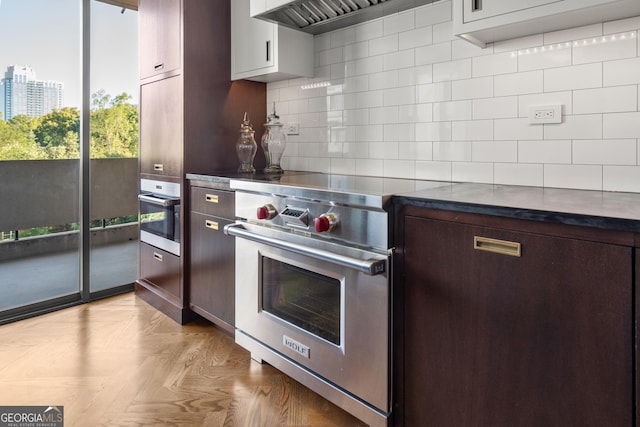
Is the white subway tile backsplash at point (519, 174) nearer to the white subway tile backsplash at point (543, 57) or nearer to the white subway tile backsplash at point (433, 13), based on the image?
the white subway tile backsplash at point (543, 57)

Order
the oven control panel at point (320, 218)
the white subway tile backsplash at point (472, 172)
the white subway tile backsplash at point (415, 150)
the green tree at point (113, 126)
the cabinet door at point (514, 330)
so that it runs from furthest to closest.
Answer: the green tree at point (113, 126) → the white subway tile backsplash at point (415, 150) → the white subway tile backsplash at point (472, 172) → the oven control panel at point (320, 218) → the cabinet door at point (514, 330)

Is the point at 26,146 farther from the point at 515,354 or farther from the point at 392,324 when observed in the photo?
the point at 515,354

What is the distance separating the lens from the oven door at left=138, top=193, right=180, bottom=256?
2.79m

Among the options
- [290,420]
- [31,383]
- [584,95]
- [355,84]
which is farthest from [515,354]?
[31,383]

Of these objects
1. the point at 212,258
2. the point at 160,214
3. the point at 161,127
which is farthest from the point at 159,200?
the point at 212,258

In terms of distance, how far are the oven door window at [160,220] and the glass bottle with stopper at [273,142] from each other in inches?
25.9

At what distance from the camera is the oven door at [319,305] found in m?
1.58

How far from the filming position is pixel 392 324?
1553 mm

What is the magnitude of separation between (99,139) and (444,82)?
8.21ft

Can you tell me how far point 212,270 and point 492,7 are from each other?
190 centimetres

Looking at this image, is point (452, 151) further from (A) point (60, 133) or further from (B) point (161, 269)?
(A) point (60, 133)

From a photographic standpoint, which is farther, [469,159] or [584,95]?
[469,159]

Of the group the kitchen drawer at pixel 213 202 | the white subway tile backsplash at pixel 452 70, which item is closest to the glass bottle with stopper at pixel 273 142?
the kitchen drawer at pixel 213 202

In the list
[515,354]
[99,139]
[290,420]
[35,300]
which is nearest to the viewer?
[515,354]
